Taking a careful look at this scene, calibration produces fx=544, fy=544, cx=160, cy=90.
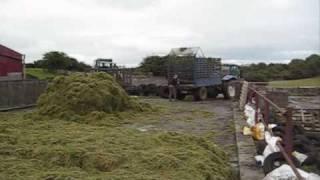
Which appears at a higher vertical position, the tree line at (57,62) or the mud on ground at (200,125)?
the tree line at (57,62)

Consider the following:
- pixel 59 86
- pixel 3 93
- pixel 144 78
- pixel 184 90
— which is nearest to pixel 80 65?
pixel 144 78

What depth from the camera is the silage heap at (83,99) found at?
1645 cm

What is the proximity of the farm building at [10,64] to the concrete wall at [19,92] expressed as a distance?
2.70m

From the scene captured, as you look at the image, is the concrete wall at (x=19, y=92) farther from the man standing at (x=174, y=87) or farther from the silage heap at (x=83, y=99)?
the man standing at (x=174, y=87)

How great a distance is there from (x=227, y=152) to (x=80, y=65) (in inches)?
1681

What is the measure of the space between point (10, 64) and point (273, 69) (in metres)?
26.7

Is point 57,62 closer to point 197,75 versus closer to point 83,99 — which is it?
point 197,75

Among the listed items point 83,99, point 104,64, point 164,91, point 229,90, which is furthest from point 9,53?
point 83,99

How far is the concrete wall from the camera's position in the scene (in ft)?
73.2

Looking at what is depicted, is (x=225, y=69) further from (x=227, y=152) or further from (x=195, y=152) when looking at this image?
(x=195, y=152)

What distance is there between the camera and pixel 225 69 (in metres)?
32.0

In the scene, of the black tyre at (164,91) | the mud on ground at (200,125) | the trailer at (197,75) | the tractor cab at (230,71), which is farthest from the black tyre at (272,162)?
the tractor cab at (230,71)

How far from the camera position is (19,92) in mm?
23609

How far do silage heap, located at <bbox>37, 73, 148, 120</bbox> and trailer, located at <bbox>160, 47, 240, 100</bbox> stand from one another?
27.1 ft
